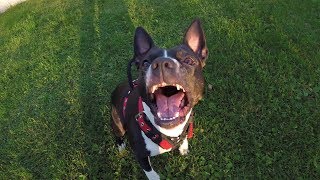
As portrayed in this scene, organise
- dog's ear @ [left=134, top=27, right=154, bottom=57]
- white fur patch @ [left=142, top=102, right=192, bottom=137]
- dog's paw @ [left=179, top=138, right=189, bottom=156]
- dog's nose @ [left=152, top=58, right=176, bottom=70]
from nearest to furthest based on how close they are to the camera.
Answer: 1. dog's nose @ [left=152, top=58, right=176, bottom=70]
2. white fur patch @ [left=142, top=102, right=192, bottom=137]
3. dog's ear @ [left=134, top=27, right=154, bottom=57]
4. dog's paw @ [left=179, top=138, right=189, bottom=156]

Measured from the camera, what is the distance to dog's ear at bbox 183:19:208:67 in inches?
150

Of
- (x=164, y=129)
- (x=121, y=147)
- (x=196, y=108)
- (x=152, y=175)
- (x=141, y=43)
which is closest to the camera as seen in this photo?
(x=164, y=129)

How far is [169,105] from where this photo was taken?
350cm

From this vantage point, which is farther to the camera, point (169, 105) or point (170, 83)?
point (169, 105)

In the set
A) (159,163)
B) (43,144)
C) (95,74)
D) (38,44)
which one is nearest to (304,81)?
(159,163)

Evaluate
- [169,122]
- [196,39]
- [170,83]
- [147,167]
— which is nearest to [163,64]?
[170,83]

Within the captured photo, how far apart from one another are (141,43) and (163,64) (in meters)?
0.80

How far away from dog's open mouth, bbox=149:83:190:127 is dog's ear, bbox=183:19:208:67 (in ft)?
1.57

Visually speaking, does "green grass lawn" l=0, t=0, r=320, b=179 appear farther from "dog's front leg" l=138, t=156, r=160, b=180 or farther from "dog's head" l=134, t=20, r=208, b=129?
"dog's head" l=134, t=20, r=208, b=129

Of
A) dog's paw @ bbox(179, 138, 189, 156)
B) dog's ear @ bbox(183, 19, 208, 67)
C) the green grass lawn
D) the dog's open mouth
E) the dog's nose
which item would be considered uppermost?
the dog's nose

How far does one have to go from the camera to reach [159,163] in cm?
468

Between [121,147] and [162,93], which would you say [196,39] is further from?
[121,147]

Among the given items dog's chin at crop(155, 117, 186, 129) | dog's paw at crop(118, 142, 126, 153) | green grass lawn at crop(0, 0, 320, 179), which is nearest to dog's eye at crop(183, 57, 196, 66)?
dog's chin at crop(155, 117, 186, 129)

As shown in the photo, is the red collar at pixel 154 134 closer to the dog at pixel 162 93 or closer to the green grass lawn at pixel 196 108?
the dog at pixel 162 93
